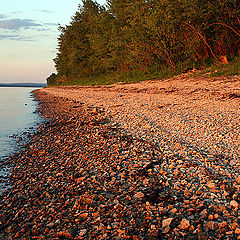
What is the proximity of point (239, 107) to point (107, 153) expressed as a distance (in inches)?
214

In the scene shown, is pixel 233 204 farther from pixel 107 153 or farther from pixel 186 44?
pixel 186 44

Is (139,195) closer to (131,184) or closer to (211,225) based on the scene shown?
(131,184)

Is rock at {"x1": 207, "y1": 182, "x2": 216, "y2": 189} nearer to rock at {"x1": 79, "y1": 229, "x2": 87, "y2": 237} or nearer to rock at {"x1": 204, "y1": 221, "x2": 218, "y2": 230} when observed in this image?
rock at {"x1": 204, "y1": 221, "x2": 218, "y2": 230}

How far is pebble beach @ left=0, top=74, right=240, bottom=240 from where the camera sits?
110 inches

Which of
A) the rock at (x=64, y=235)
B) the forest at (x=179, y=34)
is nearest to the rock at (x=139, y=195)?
the rock at (x=64, y=235)

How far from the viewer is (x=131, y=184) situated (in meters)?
3.84

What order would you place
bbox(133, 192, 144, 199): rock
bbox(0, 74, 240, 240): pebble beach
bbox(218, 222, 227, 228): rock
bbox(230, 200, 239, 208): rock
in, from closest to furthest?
bbox(218, 222, 227, 228): rock < bbox(0, 74, 240, 240): pebble beach < bbox(230, 200, 239, 208): rock < bbox(133, 192, 144, 199): rock

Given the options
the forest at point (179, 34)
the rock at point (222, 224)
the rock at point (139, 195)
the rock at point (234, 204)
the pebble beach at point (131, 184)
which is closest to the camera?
the rock at point (222, 224)

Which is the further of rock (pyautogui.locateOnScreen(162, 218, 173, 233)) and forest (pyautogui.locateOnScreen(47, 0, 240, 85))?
forest (pyautogui.locateOnScreen(47, 0, 240, 85))

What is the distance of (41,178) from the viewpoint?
4391 mm

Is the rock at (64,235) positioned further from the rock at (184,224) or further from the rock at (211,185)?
the rock at (211,185)

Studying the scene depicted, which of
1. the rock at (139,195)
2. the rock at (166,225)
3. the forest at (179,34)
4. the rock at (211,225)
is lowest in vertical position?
the rock at (211,225)

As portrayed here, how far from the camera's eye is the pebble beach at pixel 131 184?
278cm

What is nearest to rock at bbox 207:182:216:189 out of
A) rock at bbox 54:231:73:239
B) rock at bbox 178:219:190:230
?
rock at bbox 178:219:190:230
